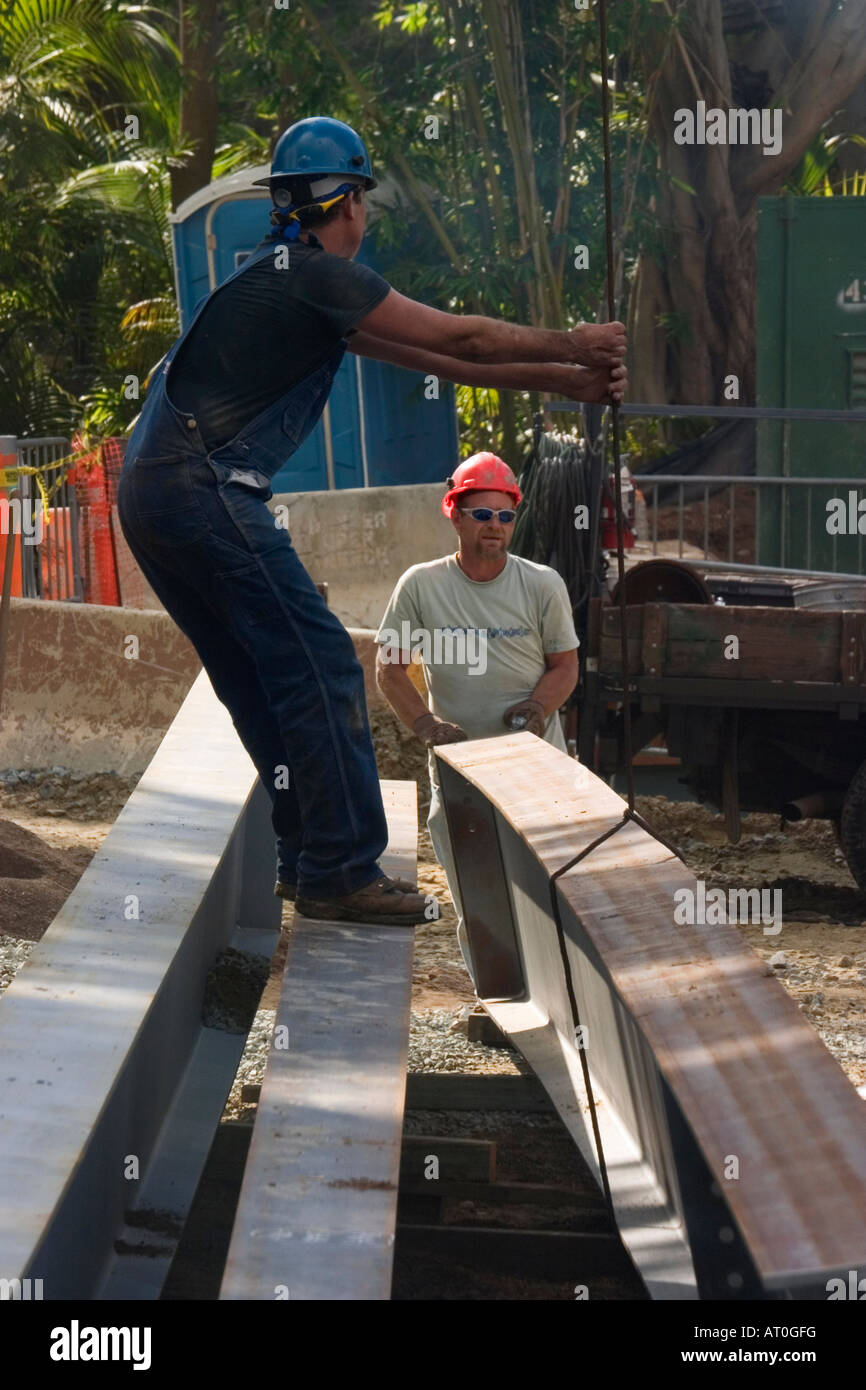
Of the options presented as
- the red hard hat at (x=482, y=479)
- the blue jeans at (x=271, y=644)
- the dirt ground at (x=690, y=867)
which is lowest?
the dirt ground at (x=690, y=867)

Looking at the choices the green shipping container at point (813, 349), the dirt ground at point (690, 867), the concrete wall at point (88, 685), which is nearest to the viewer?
the dirt ground at point (690, 867)

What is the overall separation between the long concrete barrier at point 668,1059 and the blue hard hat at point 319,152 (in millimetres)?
1654

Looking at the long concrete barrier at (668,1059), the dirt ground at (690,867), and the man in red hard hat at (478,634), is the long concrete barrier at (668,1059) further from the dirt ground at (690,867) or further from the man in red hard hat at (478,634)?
the dirt ground at (690,867)

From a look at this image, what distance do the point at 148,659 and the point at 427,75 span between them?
7476 millimetres

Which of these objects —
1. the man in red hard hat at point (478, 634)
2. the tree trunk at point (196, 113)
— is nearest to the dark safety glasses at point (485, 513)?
the man in red hard hat at point (478, 634)

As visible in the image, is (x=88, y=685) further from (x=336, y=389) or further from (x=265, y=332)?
(x=265, y=332)

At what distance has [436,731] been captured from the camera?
6199mm

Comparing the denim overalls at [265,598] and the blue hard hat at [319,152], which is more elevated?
the blue hard hat at [319,152]

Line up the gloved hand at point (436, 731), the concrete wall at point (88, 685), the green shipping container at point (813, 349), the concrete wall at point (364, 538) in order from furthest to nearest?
the green shipping container at point (813, 349) < the concrete wall at point (364, 538) < the concrete wall at point (88, 685) < the gloved hand at point (436, 731)

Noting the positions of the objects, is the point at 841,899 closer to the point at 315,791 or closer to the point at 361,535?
the point at 315,791

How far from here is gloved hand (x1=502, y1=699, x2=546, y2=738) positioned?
250 inches

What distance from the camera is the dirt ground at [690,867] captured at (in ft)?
22.4
